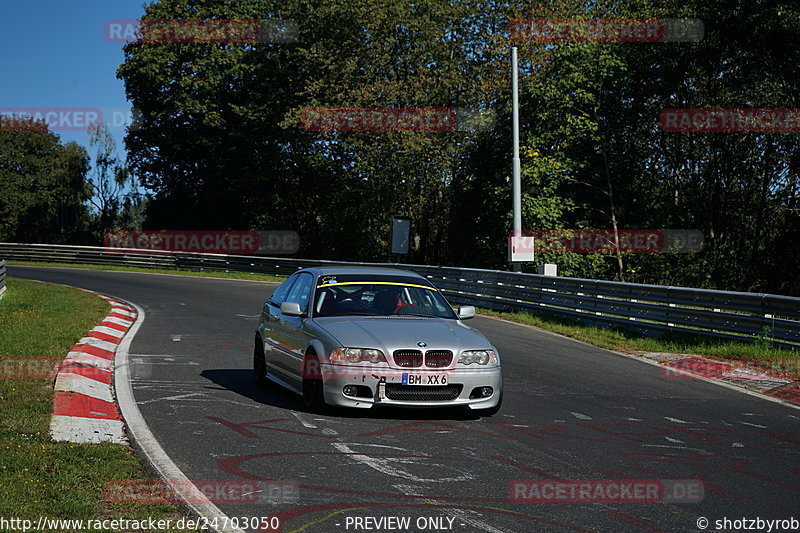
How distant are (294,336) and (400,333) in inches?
55.0

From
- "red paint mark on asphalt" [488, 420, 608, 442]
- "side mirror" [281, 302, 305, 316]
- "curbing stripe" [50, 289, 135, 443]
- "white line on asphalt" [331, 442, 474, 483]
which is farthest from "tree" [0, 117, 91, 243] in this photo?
"white line on asphalt" [331, 442, 474, 483]

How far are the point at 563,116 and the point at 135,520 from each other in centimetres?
3005

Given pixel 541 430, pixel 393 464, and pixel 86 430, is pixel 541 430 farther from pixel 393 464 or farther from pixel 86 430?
pixel 86 430

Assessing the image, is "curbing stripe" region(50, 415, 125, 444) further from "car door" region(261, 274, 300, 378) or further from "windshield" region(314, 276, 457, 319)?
"windshield" region(314, 276, 457, 319)

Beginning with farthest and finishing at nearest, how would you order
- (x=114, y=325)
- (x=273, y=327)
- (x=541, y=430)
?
(x=114, y=325)
(x=273, y=327)
(x=541, y=430)

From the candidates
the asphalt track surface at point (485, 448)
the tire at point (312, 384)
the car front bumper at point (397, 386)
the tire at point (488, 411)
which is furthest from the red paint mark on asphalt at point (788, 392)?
the tire at point (312, 384)

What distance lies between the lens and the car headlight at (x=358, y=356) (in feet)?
27.2

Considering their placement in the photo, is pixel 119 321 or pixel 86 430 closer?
pixel 86 430

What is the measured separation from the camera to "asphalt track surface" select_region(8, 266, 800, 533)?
5434 millimetres

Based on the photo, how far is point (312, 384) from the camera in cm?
867

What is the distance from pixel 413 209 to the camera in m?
42.8

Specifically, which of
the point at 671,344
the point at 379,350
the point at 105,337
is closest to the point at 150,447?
the point at 379,350

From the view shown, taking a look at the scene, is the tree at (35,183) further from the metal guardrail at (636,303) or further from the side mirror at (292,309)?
the side mirror at (292,309)

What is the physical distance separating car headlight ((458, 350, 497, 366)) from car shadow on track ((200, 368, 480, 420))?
483mm
